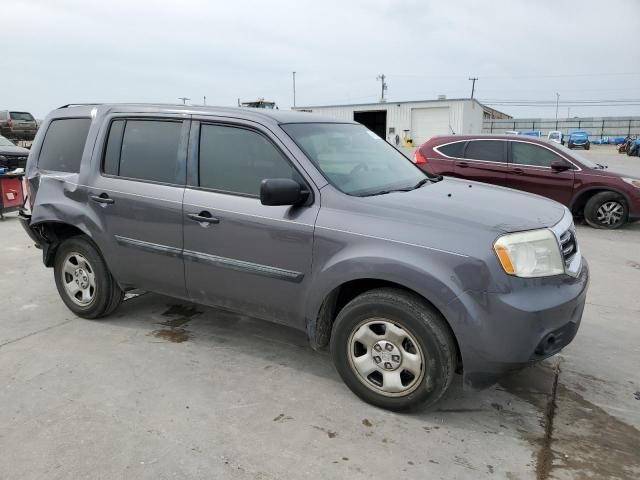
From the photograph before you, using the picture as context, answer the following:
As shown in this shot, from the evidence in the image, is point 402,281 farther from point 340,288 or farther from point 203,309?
point 203,309

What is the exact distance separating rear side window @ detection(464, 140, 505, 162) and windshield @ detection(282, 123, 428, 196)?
5.80 meters

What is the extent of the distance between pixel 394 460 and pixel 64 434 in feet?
6.00

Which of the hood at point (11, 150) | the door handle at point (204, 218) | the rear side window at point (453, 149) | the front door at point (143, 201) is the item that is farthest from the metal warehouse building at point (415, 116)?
the door handle at point (204, 218)

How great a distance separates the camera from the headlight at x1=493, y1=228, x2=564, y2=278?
279 centimetres

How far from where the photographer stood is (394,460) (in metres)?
2.70

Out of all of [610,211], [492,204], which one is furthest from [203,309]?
[610,211]

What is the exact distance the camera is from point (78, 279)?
4562 mm

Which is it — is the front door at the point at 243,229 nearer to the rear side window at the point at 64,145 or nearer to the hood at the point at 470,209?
the hood at the point at 470,209

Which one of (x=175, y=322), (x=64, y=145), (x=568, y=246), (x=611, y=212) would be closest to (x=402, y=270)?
(x=568, y=246)

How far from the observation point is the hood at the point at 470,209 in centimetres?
295

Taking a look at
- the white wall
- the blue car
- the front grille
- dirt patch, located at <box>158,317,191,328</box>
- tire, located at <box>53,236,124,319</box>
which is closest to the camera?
the front grille

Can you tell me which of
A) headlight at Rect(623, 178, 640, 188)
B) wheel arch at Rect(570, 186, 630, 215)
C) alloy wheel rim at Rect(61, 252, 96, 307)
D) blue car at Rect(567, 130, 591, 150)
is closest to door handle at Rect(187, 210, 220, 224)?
alloy wheel rim at Rect(61, 252, 96, 307)

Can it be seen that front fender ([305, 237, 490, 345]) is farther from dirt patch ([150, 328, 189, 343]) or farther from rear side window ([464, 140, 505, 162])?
rear side window ([464, 140, 505, 162])

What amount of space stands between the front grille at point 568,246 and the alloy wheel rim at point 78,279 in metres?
3.62
